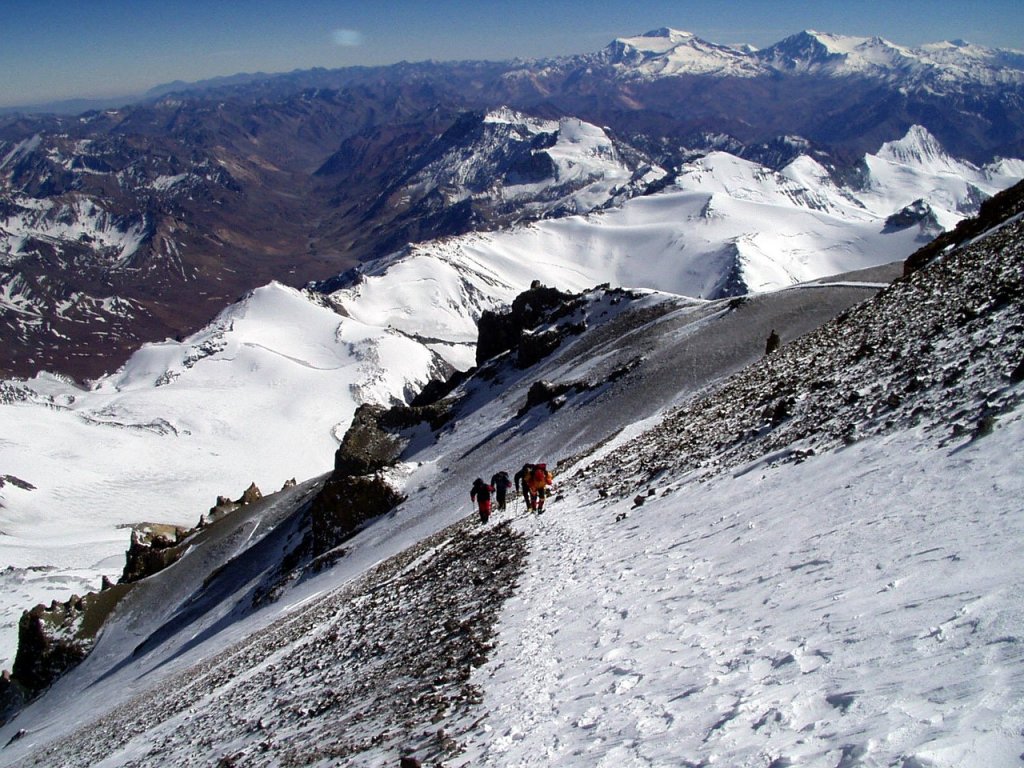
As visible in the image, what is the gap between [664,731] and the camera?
7.02 metres

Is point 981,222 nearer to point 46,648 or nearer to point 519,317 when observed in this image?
point 519,317

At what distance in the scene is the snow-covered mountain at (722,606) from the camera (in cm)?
646

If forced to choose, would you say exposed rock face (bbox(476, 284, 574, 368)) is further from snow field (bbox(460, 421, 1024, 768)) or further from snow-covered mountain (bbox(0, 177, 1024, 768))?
snow field (bbox(460, 421, 1024, 768))

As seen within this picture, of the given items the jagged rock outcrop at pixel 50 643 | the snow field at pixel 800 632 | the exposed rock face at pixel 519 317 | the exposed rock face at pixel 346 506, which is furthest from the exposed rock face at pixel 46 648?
the snow field at pixel 800 632

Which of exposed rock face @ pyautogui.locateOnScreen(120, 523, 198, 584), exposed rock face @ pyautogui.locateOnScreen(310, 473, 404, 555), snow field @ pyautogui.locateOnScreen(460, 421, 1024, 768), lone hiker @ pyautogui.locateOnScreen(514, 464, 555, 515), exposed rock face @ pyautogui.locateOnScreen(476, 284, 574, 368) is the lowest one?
snow field @ pyautogui.locateOnScreen(460, 421, 1024, 768)

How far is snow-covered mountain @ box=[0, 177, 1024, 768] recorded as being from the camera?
646cm

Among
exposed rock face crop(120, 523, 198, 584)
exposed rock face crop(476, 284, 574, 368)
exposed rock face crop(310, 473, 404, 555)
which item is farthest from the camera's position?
exposed rock face crop(476, 284, 574, 368)

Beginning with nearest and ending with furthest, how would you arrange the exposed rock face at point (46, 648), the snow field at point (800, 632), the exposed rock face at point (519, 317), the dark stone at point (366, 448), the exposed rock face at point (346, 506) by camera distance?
the snow field at point (800, 632) < the exposed rock face at point (346, 506) < the exposed rock face at point (46, 648) < the dark stone at point (366, 448) < the exposed rock face at point (519, 317)

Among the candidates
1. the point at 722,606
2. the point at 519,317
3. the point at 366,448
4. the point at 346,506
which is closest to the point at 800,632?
the point at 722,606

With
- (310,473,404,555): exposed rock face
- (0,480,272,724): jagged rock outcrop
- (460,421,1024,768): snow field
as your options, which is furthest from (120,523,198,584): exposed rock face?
(460,421,1024,768): snow field

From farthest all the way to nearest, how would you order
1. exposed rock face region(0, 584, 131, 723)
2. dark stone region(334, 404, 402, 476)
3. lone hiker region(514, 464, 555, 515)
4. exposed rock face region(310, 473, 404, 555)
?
dark stone region(334, 404, 402, 476) → exposed rock face region(0, 584, 131, 723) → exposed rock face region(310, 473, 404, 555) → lone hiker region(514, 464, 555, 515)

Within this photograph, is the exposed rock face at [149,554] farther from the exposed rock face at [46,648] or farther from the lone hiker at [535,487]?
the lone hiker at [535,487]

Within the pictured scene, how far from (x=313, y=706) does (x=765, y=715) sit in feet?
31.3

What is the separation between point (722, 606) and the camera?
952cm
